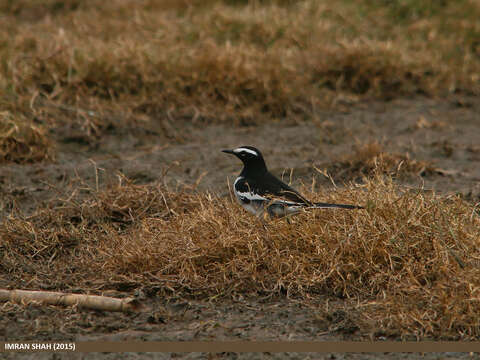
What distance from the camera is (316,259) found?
14.2 ft

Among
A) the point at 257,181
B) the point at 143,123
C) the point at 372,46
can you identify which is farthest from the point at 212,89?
the point at 257,181

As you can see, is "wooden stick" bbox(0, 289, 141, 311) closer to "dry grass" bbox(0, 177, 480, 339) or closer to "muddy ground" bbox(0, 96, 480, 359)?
"muddy ground" bbox(0, 96, 480, 359)

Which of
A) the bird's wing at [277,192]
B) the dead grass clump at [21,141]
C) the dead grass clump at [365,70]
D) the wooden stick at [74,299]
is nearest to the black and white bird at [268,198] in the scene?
the bird's wing at [277,192]

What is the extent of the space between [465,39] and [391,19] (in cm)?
103

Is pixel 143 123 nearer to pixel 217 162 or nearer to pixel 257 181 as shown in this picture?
pixel 217 162

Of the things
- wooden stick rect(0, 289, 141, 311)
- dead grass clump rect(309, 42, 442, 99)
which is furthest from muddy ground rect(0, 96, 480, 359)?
dead grass clump rect(309, 42, 442, 99)

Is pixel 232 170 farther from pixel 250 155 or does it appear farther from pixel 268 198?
pixel 268 198

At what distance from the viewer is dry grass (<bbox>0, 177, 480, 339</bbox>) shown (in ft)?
12.7

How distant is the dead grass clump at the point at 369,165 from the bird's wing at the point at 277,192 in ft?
6.05

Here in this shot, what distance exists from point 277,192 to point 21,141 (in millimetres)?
3069

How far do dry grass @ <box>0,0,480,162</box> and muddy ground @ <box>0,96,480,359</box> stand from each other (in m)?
0.26

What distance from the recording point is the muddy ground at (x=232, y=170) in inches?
153

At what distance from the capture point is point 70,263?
4762mm

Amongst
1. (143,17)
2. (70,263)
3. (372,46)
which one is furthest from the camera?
(143,17)
